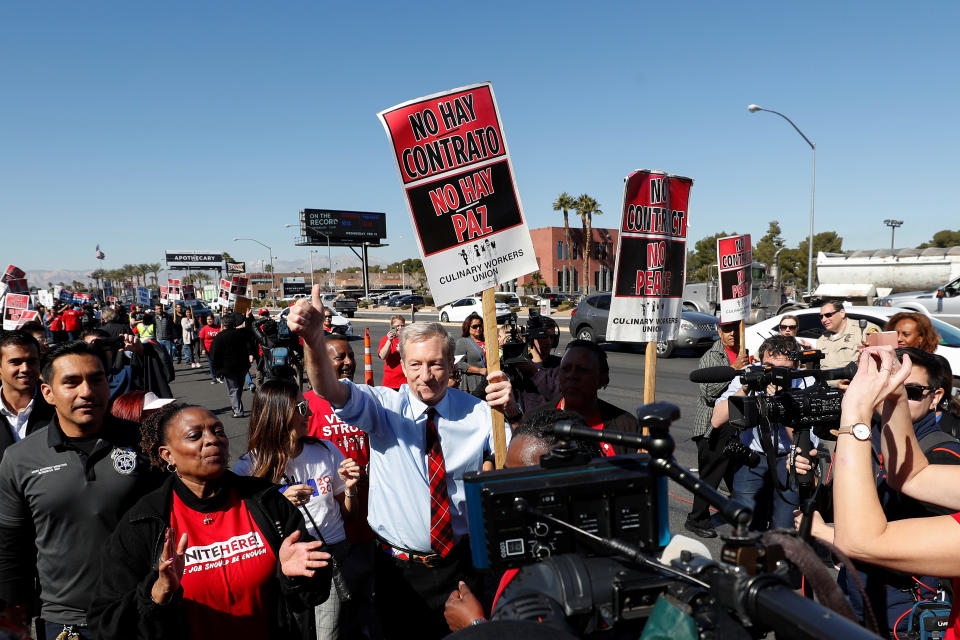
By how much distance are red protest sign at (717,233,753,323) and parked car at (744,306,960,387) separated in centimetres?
103

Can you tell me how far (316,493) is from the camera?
10.3 feet

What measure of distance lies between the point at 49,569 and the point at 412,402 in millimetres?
1694

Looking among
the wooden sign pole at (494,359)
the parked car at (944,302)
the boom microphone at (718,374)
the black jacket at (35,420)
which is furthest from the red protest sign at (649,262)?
the parked car at (944,302)

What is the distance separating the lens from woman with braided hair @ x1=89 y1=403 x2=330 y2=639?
2084 mm

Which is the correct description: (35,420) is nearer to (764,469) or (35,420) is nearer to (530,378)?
(530,378)

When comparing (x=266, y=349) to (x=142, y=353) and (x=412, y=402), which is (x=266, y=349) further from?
(x=412, y=402)

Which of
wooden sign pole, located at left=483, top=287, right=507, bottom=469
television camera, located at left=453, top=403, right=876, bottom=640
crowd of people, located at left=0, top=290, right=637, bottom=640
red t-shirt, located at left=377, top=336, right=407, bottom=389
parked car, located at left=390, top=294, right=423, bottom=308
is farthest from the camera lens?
parked car, located at left=390, top=294, right=423, bottom=308

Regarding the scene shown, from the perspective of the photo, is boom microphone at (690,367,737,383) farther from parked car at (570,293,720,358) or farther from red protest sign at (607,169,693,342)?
parked car at (570,293,720,358)

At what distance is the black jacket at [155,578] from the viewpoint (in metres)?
2.07

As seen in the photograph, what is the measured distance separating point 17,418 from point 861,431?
444cm

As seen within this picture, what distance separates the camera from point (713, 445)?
515cm

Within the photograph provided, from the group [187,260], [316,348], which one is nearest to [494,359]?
[316,348]

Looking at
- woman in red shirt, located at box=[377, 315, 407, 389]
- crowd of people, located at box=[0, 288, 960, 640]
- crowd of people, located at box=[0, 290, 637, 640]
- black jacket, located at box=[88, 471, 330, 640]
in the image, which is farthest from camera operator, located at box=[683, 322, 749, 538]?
black jacket, located at box=[88, 471, 330, 640]

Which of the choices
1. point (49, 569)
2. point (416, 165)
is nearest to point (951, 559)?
point (416, 165)
